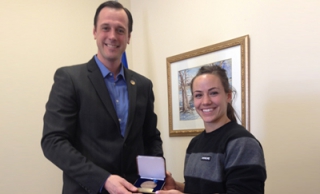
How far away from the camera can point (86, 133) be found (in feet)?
3.97

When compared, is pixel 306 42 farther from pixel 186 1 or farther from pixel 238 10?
pixel 186 1

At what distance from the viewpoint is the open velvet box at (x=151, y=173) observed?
1.11 meters

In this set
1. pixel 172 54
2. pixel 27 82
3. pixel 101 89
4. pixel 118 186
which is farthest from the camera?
pixel 172 54

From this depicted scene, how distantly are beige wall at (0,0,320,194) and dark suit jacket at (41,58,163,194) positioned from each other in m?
0.84

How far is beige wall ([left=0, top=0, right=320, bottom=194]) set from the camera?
1.40 meters

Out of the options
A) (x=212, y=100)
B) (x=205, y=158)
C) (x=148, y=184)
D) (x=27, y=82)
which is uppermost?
(x=27, y=82)

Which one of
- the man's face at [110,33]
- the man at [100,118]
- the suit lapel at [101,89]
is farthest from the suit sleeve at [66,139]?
the man's face at [110,33]

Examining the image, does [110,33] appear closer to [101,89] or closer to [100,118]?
[101,89]

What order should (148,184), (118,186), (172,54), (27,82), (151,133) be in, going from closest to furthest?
(118,186) → (148,184) → (151,133) → (27,82) → (172,54)

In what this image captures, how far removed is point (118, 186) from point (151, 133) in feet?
1.72

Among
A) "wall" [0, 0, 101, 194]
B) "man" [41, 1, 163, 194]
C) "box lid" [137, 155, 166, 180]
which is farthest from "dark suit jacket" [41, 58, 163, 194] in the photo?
"wall" [0, 0, 101, 194]

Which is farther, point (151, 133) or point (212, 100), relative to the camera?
point (151, 133)

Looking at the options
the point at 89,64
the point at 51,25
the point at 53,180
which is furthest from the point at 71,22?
the point at 53,180

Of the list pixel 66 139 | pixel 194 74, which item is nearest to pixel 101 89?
pixel 66 139
